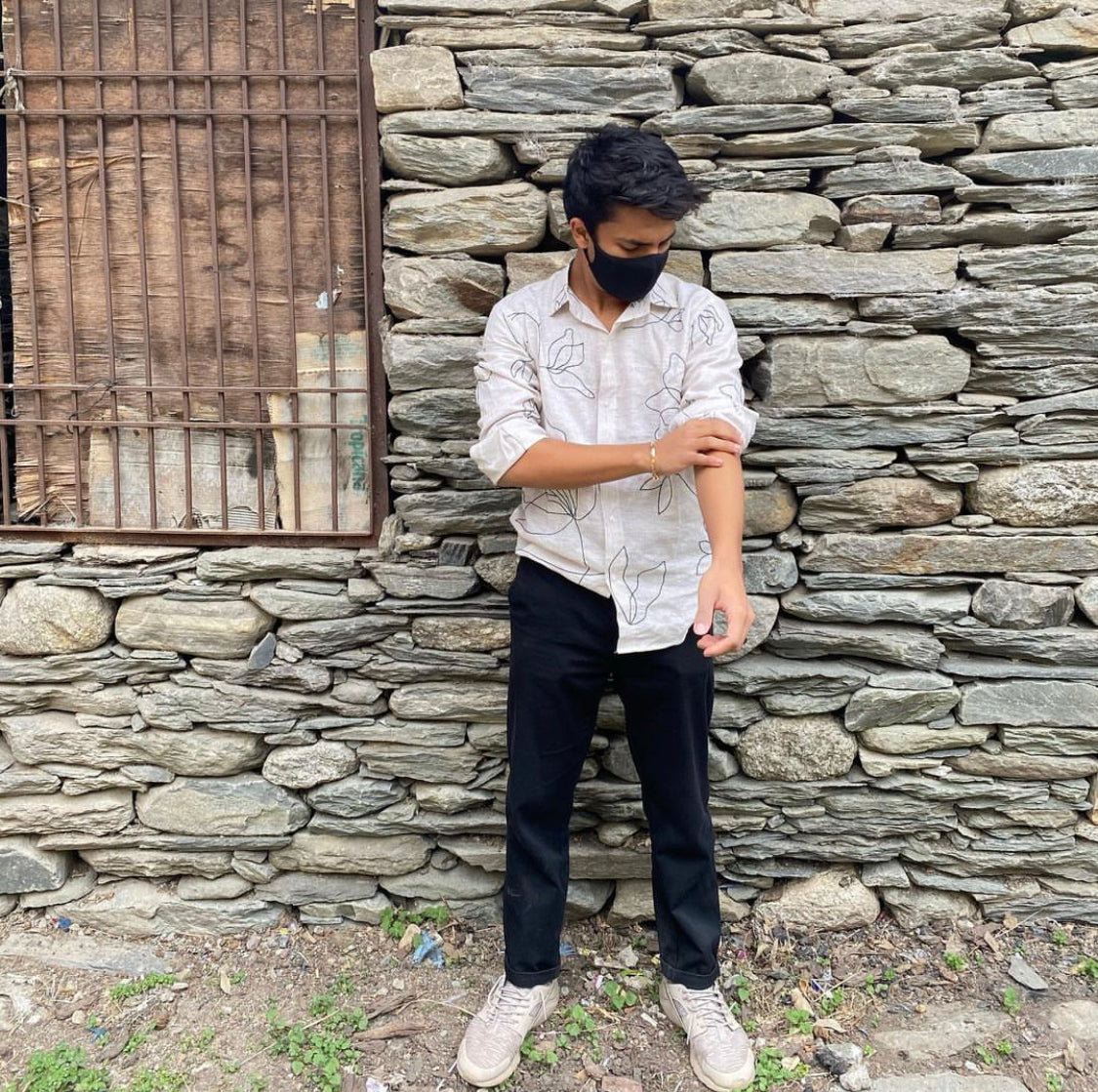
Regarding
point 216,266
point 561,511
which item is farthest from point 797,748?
point 216,266

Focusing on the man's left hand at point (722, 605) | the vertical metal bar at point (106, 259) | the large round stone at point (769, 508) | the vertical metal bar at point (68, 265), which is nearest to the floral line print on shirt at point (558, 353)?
the man's left hand at point (722, 605)

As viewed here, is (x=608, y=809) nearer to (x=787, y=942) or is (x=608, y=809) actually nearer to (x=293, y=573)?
(x=787, y=942)

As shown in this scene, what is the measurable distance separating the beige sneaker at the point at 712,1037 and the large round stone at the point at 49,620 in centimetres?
195

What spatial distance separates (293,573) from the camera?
2.90 metres

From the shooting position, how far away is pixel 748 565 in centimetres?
281

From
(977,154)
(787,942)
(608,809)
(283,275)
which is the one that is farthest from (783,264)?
(787,942)

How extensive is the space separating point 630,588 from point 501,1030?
1.19 metres

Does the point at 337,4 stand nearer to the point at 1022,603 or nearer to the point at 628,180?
the point at 628,180

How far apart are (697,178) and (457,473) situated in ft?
3.44

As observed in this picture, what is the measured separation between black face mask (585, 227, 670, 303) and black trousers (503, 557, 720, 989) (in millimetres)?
697

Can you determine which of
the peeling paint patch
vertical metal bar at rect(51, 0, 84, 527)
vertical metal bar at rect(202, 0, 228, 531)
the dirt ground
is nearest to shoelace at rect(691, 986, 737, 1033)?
the dirt ground

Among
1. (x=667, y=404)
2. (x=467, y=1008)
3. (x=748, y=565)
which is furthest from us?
(x=748, y=565)

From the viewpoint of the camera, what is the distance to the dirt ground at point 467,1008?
2490 mm

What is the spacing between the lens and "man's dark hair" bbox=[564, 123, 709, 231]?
214 cm
